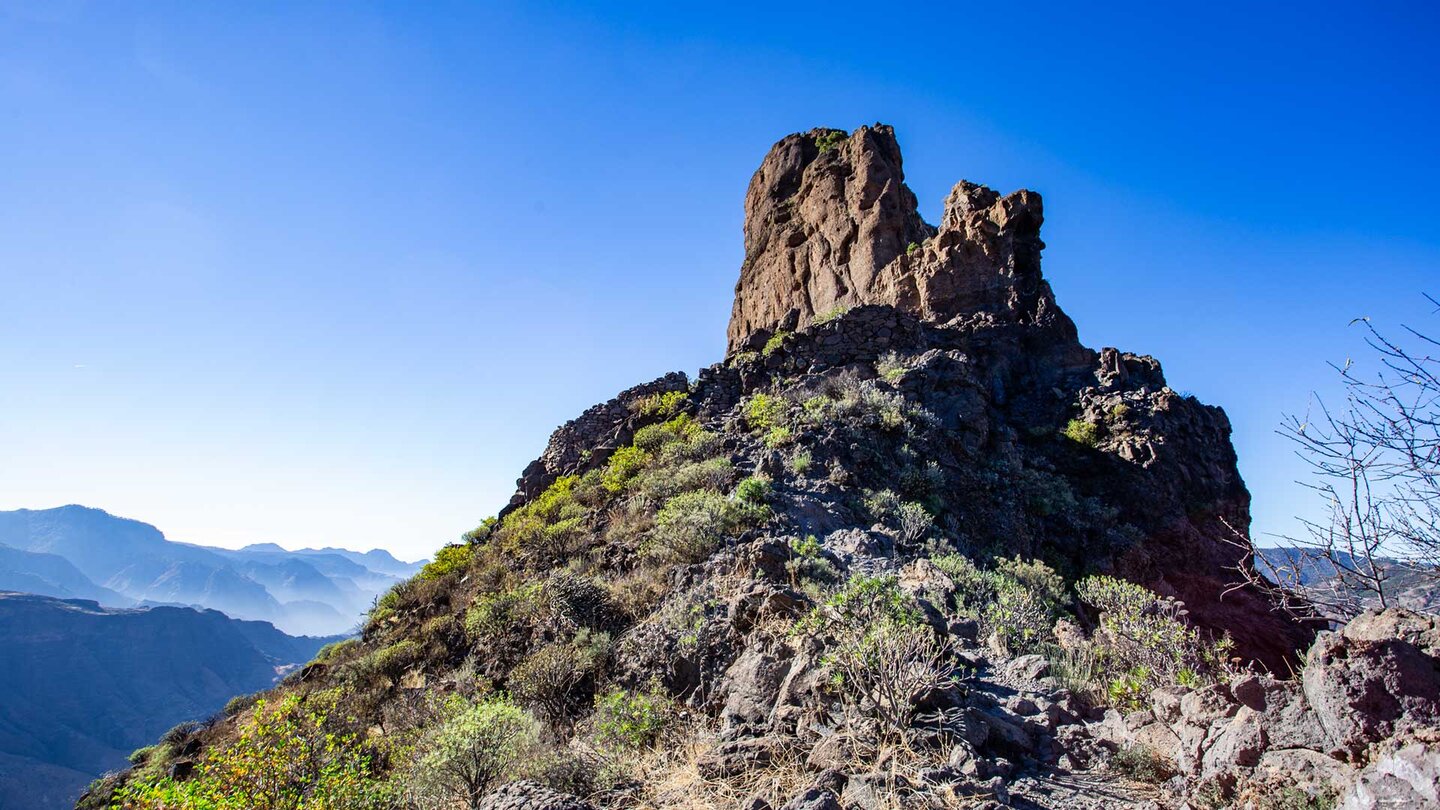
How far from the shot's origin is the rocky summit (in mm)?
3488

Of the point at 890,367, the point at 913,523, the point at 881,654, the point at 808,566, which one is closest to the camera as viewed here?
the point at 881,654

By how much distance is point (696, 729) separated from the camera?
5113 mm

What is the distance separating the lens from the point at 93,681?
119m

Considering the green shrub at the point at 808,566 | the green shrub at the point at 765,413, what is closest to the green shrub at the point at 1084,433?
the green shrub at the point at 765,413

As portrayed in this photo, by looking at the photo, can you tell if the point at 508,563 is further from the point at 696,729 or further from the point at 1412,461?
the point at 1412,461

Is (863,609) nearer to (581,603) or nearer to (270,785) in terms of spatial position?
(581,603)

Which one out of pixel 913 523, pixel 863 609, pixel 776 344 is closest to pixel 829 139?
pixel 776 344

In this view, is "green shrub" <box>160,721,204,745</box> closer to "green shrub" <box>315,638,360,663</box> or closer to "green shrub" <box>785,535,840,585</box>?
"green shrub" <box>315,638,360,663</box>

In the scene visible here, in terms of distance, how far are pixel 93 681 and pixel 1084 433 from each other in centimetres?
16751

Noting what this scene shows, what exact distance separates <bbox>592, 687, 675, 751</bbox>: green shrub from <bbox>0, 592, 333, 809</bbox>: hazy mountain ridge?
11191 centimetres

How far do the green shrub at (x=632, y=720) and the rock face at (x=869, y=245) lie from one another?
13558 mm

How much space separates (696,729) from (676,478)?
6.49 meters

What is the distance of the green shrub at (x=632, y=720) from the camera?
202 inches

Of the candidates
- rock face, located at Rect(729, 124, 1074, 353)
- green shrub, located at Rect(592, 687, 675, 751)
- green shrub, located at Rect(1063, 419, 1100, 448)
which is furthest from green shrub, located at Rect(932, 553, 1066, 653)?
rock face, located at Rect(729, 124, 1074, 353)
